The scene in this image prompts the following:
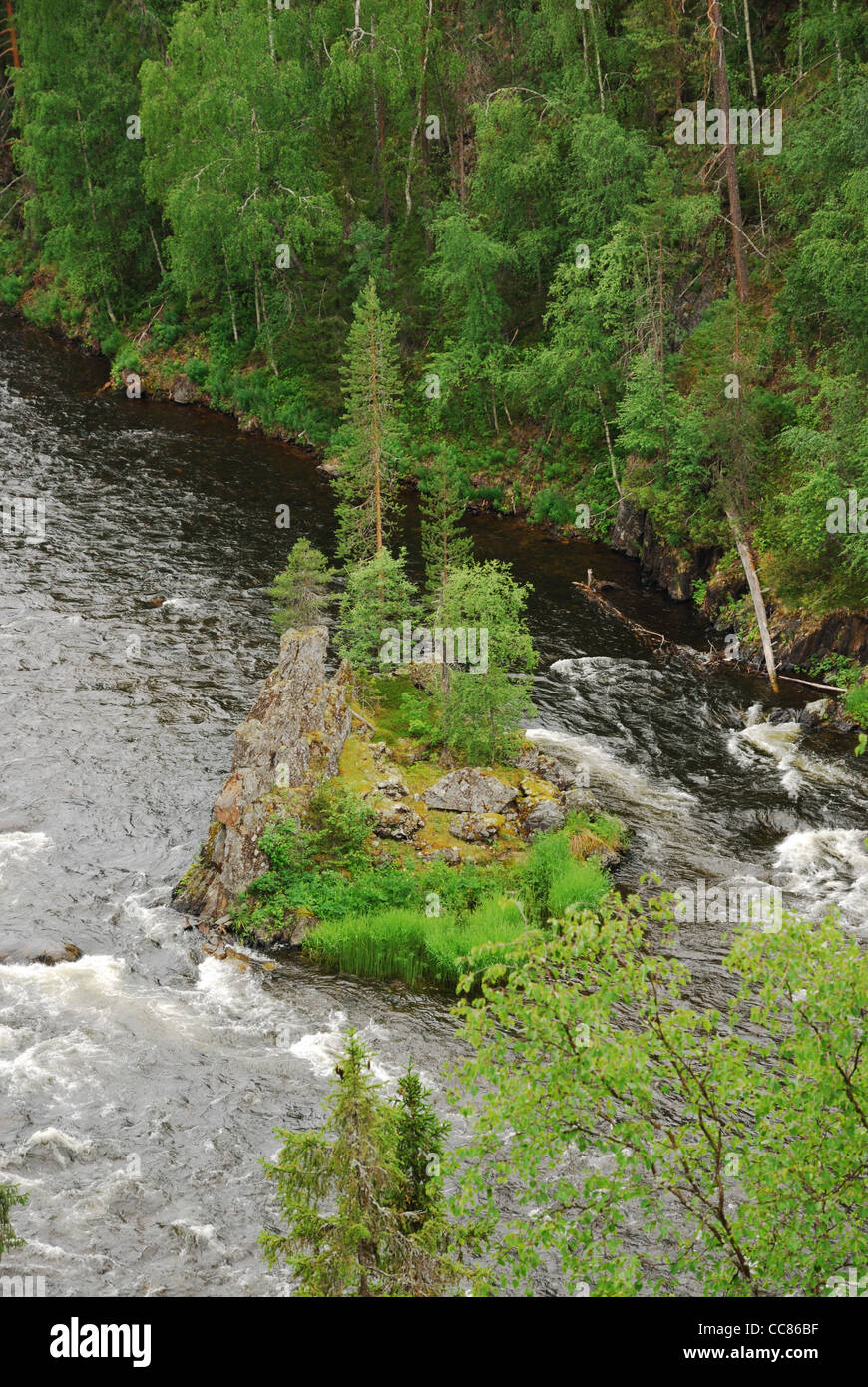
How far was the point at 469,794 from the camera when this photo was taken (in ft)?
102

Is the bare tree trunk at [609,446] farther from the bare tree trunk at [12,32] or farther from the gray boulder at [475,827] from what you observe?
the bare tree trunk at [12,32]

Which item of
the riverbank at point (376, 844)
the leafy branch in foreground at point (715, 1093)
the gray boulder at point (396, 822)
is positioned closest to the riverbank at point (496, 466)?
the riverbank at point (376, 844)

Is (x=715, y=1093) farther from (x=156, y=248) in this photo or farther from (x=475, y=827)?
(x=156, y=248)

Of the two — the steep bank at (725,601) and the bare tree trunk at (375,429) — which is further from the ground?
the bare tree trunk at (375,429)

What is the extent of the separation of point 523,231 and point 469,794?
3079 cm

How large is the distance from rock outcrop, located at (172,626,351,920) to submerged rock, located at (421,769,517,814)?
2784 mm

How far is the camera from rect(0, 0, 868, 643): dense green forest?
135ft

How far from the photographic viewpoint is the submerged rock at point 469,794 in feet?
101

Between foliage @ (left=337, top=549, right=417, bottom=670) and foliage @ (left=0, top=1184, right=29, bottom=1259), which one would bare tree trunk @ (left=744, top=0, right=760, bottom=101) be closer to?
foliage @ (left=337, top=549, right=417, bottom=670)

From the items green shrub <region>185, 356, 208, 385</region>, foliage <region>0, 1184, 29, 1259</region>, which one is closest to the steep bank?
green shrub <region>185, 356, 208, 385</region>

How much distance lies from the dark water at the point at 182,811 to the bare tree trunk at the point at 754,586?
0.89 meters

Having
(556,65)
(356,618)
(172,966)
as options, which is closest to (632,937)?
(172,966)

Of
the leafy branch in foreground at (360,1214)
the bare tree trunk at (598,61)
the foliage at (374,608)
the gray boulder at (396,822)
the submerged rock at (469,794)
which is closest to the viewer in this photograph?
the leafy branch in foreground at (360,1214)
